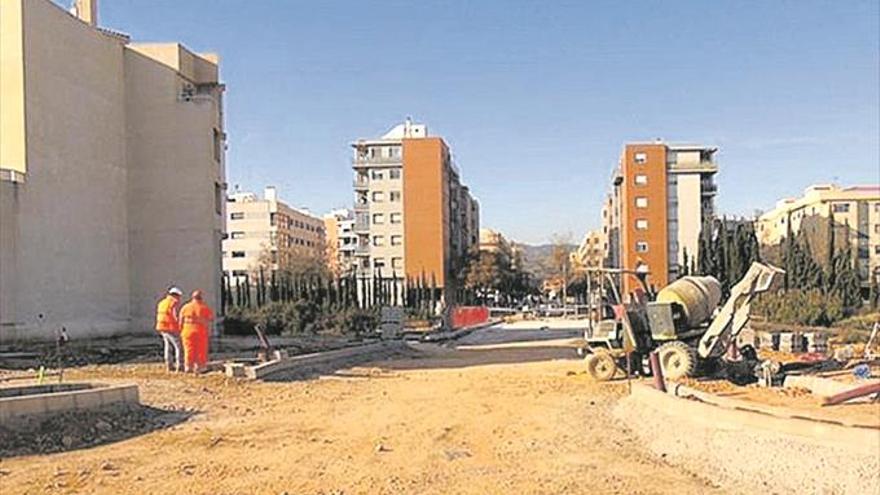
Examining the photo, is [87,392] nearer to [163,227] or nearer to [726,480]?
[726,480]

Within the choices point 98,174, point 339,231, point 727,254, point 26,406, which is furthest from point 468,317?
point 339,231

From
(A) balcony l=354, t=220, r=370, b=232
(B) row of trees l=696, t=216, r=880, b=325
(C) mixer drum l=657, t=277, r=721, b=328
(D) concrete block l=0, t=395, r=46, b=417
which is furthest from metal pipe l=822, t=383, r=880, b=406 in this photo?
(A) balcony l=354, t=220, r=370, b=232

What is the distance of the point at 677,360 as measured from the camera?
1666cm

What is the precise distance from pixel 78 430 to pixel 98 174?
23.7m

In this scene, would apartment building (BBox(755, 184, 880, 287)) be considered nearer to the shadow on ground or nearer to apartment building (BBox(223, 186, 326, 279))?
apartment building (BBox(223, 186, 326, 279))

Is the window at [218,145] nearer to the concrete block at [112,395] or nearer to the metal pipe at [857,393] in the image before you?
the concrete block at [112,395]

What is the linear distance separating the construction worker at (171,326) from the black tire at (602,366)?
8.72 meters

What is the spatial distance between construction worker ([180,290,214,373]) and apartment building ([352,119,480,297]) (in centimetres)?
6804

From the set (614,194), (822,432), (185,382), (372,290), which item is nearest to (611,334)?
(185,382)

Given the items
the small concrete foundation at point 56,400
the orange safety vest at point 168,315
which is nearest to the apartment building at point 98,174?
the orange safety vest at point 168,315

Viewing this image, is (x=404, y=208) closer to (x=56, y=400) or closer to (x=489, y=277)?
(x=489, y=277)

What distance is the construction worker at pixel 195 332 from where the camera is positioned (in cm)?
1825

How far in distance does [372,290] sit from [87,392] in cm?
4489

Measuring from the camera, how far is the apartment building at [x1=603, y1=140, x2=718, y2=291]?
9088 centimetres
